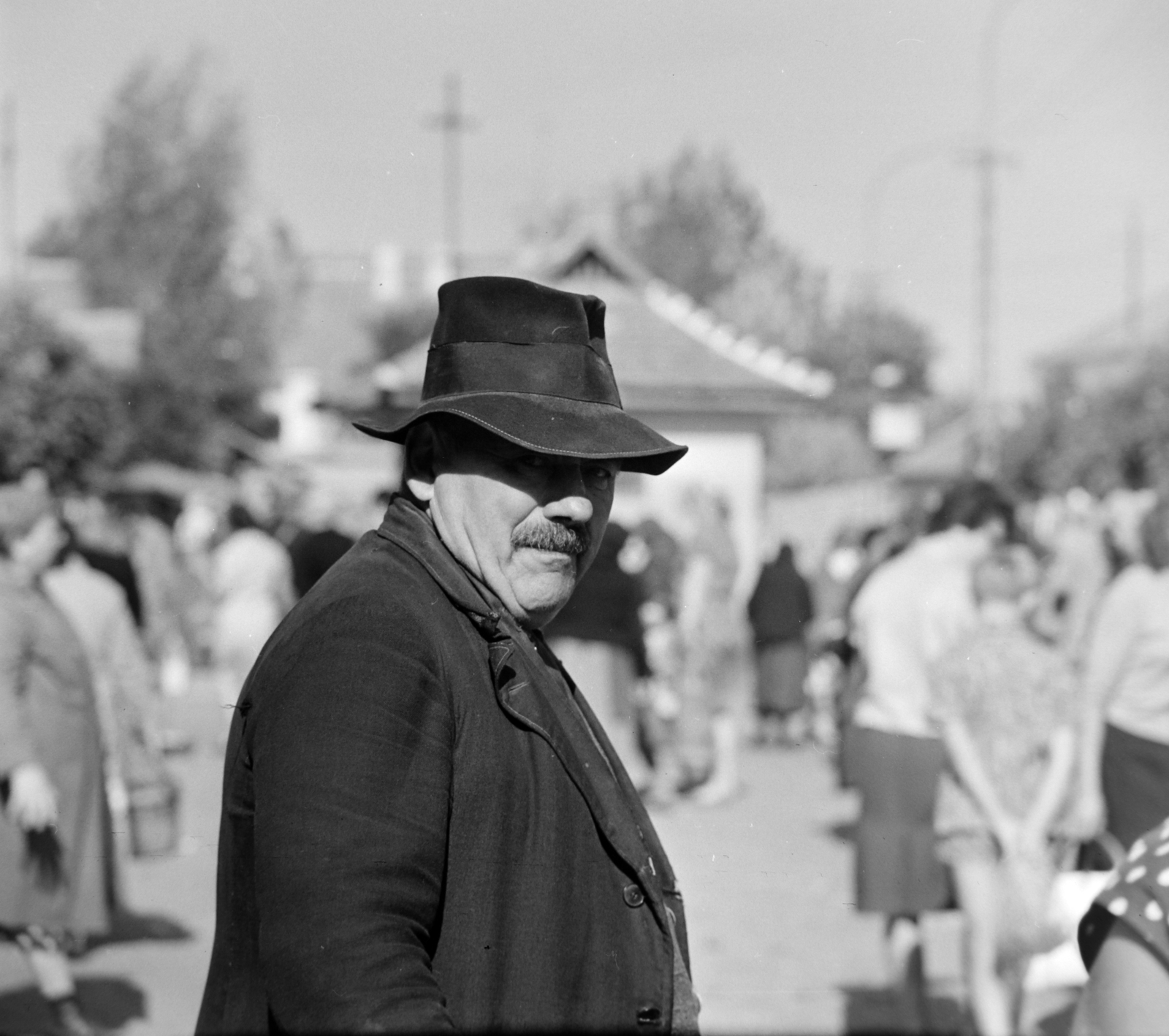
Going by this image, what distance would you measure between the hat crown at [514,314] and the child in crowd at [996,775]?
3.37 metres

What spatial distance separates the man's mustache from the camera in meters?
2.09

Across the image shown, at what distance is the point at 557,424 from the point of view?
→ 2.04 metres

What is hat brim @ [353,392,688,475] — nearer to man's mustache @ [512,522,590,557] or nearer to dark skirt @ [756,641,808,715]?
man's mustache @ [512,522,590,557]

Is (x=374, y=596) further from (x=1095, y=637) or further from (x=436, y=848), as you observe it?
(x=1095, y=637)

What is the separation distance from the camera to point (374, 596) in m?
1.90

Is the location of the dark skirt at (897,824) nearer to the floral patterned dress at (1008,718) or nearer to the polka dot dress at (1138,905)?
the floral patterned dress at (1008,718)

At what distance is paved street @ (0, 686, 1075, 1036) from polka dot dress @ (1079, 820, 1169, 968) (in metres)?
2.05

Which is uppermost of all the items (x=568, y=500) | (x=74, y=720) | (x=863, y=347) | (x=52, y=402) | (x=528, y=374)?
(x=863, y=347)

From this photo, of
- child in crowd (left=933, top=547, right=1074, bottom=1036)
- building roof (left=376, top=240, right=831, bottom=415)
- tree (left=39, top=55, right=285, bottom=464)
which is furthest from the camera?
tree (left=39, top=55, right=285, bottom=464)

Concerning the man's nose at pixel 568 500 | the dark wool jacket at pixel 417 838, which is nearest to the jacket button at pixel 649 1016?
the dark wool jacket at pixel 417 838

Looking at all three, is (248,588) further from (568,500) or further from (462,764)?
→ (462,764)

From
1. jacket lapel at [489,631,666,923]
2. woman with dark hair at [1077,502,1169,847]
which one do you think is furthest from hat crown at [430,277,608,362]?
woman with dark hair at [1077,502,1169,847]

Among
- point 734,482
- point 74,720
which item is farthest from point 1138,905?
point 734,482

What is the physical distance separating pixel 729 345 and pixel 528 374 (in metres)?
20.9
